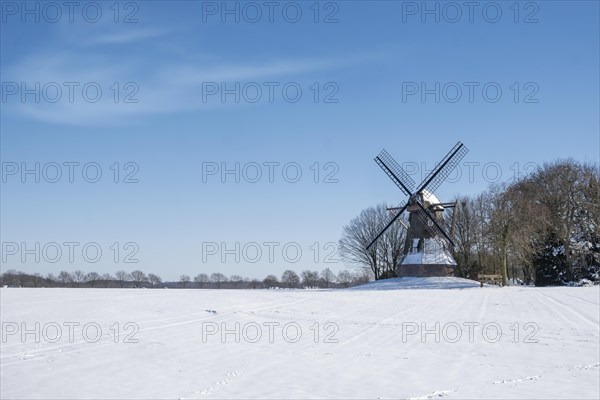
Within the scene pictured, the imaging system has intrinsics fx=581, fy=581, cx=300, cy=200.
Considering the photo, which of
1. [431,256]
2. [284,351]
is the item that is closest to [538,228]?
[431,256]

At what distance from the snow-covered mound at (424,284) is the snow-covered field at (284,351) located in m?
22.7

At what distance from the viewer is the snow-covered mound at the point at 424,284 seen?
48.2 meters

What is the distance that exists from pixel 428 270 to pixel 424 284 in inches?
188

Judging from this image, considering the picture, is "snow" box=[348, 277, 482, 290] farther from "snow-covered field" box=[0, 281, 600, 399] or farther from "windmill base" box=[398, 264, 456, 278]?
"snow-covered field" box=[0, 281, 600, 399]

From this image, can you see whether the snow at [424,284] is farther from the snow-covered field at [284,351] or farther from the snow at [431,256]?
the snow-covered field at [284,351]

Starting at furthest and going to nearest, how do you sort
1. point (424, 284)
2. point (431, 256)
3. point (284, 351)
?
point (431, 256)
point (424, 284)
point (284, 351)

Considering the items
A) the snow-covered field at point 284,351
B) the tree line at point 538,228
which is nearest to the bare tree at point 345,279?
the tree line at point 538,228

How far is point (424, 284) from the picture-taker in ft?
163

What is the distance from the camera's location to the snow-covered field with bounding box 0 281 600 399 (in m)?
11.4

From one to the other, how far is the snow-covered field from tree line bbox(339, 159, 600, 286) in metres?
27.4

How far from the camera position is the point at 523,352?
51.5ft

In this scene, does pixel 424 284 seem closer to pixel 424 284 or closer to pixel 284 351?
pixel 424 284

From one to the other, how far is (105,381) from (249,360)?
3607 mm

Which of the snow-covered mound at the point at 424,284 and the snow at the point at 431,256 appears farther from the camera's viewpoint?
the snow at the point at 431,256
